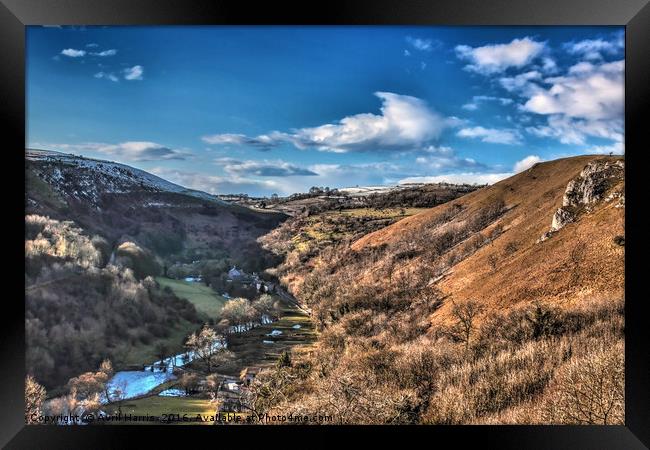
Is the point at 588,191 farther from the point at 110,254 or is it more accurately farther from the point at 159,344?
the point at 110,254

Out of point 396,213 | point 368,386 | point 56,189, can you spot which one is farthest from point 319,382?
point 56,189

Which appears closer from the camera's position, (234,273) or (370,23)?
(370,23)

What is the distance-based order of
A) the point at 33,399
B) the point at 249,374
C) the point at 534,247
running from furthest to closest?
the point at 534,247 → the point at 249,374 → the point at 33,399

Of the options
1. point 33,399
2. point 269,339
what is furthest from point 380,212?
point 33,399

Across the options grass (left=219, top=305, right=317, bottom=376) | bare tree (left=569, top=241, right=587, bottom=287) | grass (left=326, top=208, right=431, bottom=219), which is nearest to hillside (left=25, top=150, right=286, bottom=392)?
grass (left=219, top=305, right=317, bottom=376)

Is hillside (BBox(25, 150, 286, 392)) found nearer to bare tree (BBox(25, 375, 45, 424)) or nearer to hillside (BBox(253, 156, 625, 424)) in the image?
bare tree (BBox(25, 375, 45, 424))

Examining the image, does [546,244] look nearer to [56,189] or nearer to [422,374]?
[422,374]

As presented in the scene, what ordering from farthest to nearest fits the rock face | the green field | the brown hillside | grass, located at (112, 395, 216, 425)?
the green field, the rock face, the brown hillside, grass, located at (112, 395, 216, 425)
